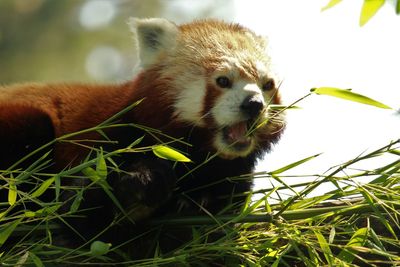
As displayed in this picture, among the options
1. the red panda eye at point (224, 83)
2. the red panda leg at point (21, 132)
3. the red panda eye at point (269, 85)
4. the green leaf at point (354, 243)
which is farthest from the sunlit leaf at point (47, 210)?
the red panda eye at point (269, 85)

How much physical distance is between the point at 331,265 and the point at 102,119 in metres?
1.63

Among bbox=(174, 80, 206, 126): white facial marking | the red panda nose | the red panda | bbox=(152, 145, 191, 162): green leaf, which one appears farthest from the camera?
bbox=(174, 80, 206, 126): white facial marking

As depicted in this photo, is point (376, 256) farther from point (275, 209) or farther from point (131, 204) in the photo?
point (131, 204)

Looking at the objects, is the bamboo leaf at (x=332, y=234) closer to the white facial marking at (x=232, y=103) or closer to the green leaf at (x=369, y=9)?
the white facial marking at (x=232, y=103)

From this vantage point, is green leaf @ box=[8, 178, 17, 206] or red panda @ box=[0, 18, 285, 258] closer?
green leaf @ box=[8, 178, 17, 206]

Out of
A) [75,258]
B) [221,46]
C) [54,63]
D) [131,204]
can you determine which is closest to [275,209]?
[131,204]

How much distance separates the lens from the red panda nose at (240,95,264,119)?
3645 millimetres

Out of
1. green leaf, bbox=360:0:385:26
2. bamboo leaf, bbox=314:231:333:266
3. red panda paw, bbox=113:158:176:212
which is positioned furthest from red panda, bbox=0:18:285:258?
green leaf, bbox=360:0:385:26

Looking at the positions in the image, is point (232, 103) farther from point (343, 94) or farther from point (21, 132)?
point (21, 132)

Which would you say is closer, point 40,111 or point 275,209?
point 275,209

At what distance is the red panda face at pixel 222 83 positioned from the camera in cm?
373

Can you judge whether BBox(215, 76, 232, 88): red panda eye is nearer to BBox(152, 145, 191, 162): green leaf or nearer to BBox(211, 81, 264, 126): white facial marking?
BBox(211, 81, 264, 126): white facial marking

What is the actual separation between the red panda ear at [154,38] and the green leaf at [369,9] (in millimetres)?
2293

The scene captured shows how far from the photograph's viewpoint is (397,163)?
318 centimetres
